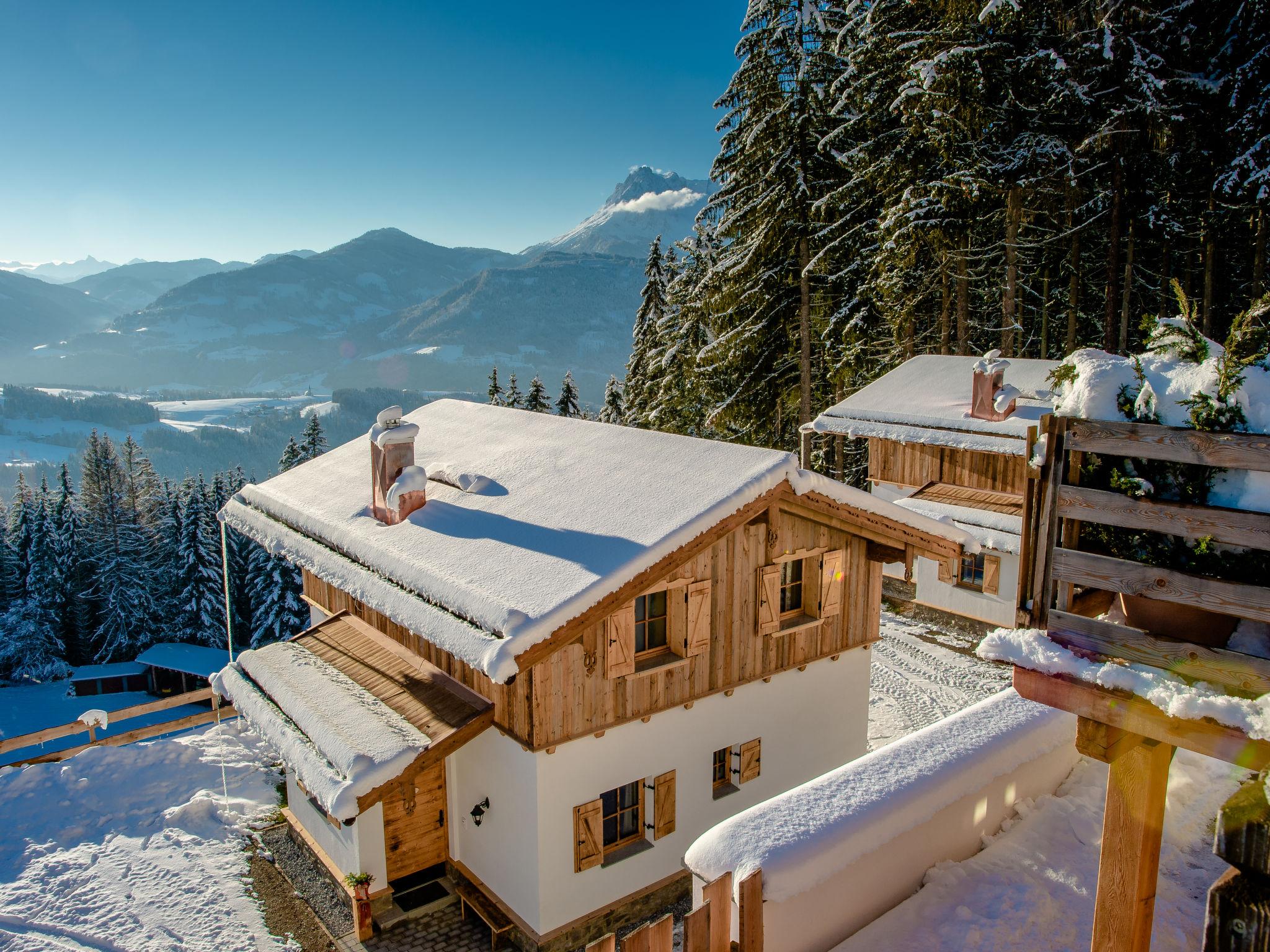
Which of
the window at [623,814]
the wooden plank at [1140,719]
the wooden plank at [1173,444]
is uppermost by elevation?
the wooden plank at [1173,444]

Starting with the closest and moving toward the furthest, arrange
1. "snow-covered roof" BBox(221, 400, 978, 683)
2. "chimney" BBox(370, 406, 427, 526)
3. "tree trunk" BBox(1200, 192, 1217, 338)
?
"snow-covered roof" BBox(221, 400, 978, 683) → "chimney" BBox(370, 406, 427, 526) → "tree trunk" BBox(1200, 192, 1217, 338)

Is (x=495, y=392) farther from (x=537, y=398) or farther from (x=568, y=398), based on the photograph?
(x=568, y=398)

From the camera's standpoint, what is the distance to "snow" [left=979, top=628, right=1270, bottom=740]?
3.56 meters

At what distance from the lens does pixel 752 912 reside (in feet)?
19.6

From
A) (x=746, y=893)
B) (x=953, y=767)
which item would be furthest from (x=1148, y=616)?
(x=953, y=767)

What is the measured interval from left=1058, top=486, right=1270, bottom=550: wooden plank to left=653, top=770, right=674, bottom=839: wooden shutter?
8306 millimetres

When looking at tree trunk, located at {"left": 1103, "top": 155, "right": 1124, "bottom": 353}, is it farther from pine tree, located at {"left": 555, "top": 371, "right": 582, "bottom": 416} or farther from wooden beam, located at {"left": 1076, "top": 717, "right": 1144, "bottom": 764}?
pine tree, located at {"left": 555, "top": 371, "right": 582, "bottom": 416}

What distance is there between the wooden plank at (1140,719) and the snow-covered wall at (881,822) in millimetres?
2790

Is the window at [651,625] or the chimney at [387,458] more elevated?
the chimney at [387,458]

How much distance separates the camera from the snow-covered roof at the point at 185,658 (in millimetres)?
40125

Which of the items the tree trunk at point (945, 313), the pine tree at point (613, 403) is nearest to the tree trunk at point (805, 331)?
the tree trunk at point (945, 313)

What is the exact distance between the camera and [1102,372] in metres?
4.33

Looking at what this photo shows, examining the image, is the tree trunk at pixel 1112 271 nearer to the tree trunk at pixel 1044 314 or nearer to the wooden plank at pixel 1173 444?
the tree trunk at pixel 1044 314

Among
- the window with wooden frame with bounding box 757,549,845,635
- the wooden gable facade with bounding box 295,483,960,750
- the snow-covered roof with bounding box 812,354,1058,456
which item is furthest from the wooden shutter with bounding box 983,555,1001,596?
the window with wooden frame with bounding box 757,549,845,635
